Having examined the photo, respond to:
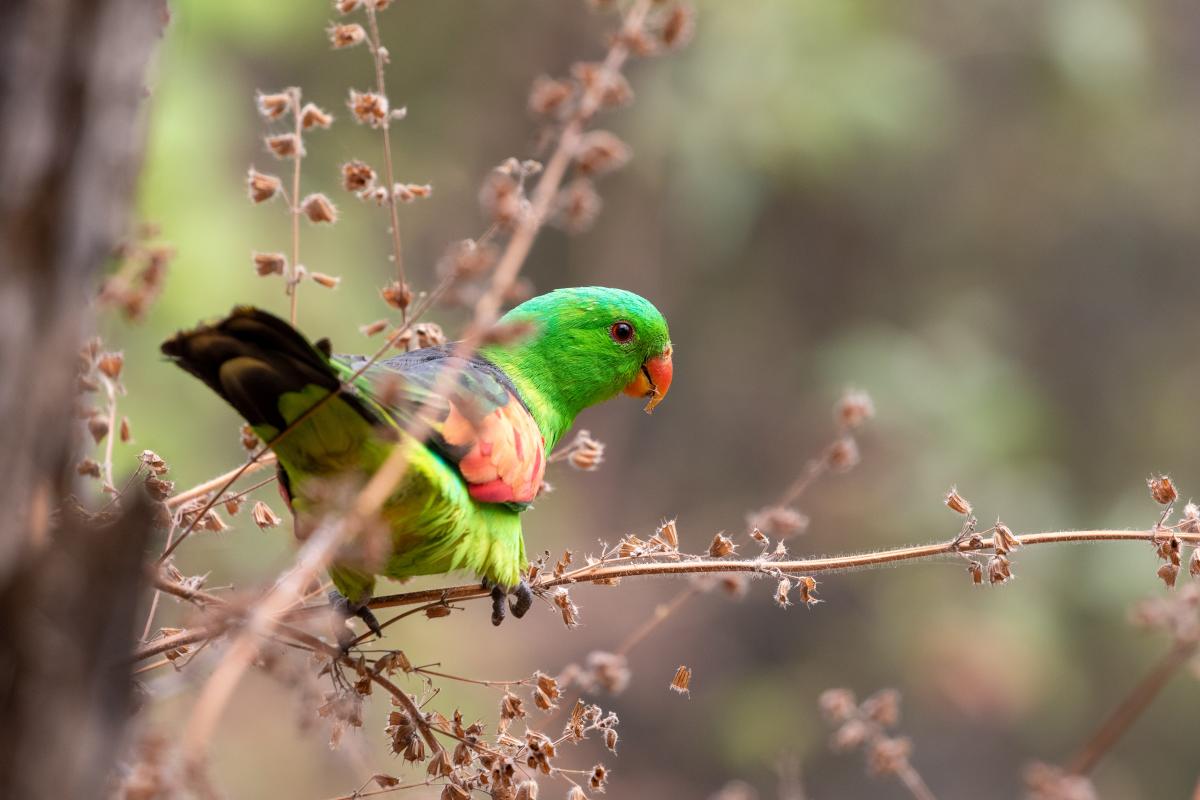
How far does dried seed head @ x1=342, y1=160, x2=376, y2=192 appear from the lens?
1.63 m

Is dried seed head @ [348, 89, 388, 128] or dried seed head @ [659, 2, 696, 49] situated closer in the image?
dried seed head @ [659, 2, 696, 49]

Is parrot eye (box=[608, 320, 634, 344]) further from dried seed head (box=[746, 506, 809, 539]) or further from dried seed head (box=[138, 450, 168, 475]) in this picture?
dried seed head (box=[138, 450, 168, 475])

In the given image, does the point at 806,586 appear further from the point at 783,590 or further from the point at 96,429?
the point at 96,429

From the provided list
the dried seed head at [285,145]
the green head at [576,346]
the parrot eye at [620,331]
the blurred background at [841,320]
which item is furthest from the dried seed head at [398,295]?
the blurred background at [841,320]

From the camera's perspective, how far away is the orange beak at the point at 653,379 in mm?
2812

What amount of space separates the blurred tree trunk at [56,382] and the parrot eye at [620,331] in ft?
5.88

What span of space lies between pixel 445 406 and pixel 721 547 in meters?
0.58

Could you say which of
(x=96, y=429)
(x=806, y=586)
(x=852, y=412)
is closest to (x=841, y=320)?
(x=852, y=412)

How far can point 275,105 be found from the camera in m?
1.68

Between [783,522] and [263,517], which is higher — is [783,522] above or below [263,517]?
above

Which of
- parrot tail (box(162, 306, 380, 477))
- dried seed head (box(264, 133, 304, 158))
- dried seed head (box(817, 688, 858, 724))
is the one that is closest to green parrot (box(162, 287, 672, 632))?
parrot tail (box(162, 306, 380, 477))

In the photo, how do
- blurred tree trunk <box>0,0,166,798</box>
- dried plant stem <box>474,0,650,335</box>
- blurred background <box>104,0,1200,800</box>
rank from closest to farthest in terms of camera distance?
blurred tree trunk <box>0,0,166,798</box> < dried plant stem <box>474,0,650,335</box> < blurred background <box>104,0,1200,800</box>

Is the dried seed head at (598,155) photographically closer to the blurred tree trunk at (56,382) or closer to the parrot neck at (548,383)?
the blurred tree trunk at (56,382)

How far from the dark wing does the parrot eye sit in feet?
1.28
